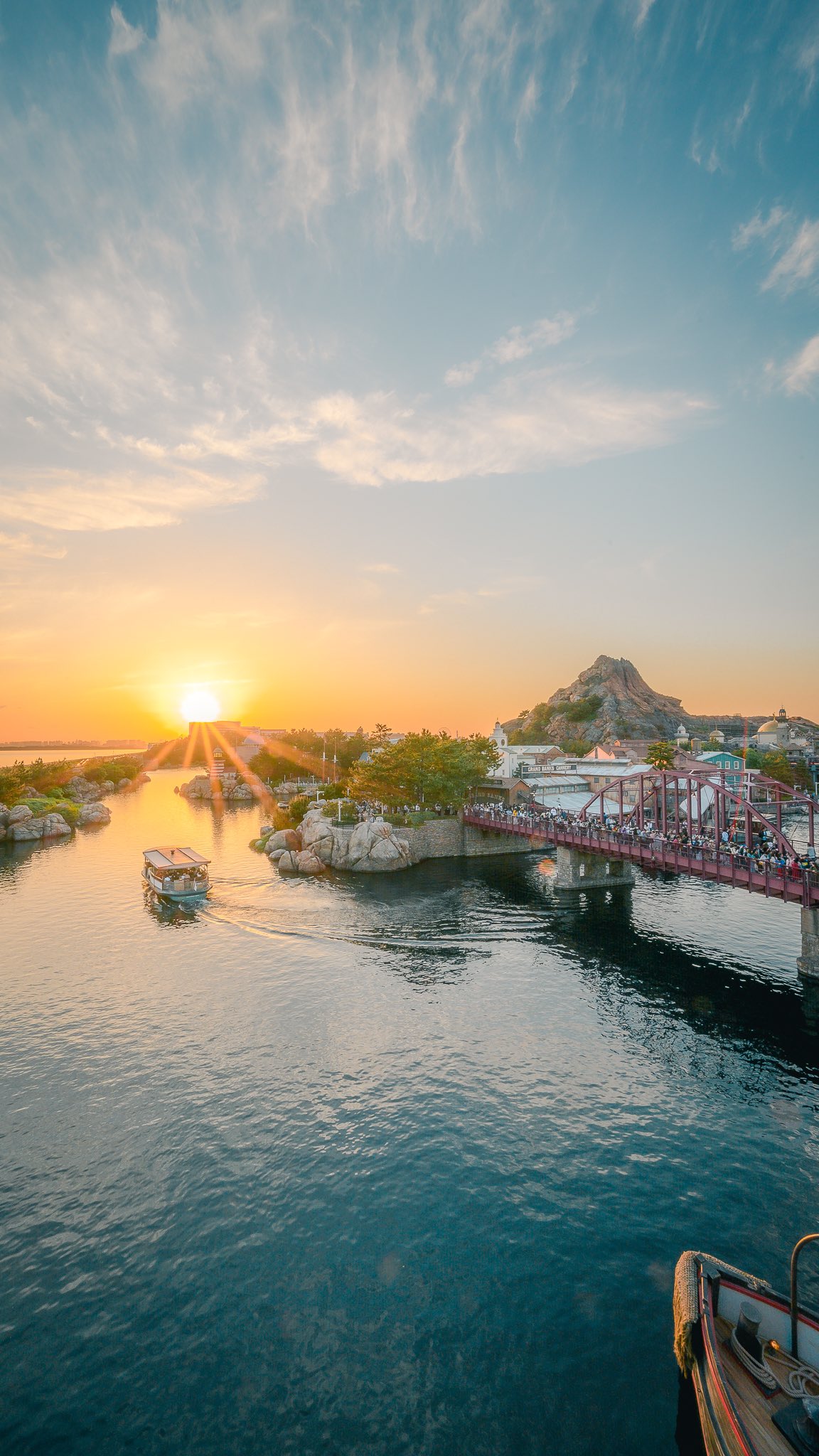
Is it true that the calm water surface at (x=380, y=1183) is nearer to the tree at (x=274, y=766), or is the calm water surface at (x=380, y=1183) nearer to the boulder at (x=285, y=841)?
the boulder at (x=285, y=841)

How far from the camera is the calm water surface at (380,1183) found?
1603cm

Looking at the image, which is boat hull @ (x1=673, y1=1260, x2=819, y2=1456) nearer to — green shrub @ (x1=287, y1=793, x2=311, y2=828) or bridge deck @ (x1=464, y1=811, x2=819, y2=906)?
bridge deck @ (x1=464, y1=811, x2=819, y2=906)

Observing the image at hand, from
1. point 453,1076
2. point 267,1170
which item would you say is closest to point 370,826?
A: point 453,1076

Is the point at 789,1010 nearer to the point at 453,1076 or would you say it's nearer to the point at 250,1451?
the point at 453,1076

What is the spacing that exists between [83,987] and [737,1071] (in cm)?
4035

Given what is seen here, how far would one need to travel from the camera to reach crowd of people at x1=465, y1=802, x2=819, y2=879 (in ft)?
139

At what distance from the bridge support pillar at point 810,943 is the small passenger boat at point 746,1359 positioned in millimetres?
30319

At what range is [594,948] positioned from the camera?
49.8 m

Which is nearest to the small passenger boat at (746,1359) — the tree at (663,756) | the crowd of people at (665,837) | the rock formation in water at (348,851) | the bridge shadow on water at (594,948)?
the bridge shadow on water at (594,948)

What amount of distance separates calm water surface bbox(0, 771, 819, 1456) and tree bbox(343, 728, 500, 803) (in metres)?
41.0

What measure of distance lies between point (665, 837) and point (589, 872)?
53.6 feet

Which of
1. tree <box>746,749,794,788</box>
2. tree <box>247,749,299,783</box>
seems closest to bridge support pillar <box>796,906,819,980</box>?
tree <box>746,749,794,788</box>

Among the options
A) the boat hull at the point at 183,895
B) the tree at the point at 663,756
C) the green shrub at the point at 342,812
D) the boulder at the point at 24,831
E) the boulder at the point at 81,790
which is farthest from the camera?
the boulder at the point at 81,790

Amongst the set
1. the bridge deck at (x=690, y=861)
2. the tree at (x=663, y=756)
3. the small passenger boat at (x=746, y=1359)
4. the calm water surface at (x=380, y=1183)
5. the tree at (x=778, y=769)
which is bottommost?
the calm water surface at (x=380, y=1183)
